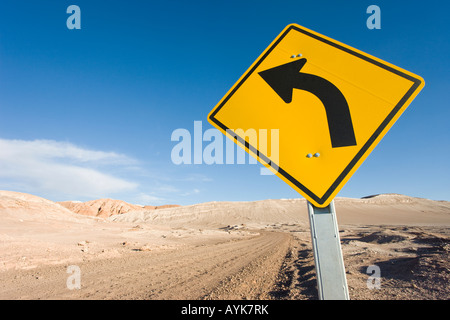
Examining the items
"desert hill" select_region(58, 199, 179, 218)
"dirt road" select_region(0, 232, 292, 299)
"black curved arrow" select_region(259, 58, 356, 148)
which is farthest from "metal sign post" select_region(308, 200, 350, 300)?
"desert hill" select_region(58, 199, 179, 218)

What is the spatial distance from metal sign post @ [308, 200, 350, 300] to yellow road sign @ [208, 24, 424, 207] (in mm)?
100

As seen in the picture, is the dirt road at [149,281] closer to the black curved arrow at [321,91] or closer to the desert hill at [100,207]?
the black curved arrow at [321,91]

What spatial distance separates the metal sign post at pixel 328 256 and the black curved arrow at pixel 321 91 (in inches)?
19.0

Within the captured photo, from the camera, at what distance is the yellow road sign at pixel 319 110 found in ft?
→ 4.68

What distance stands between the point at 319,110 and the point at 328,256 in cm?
96

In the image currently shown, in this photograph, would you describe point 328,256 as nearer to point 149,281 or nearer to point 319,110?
point 319,110

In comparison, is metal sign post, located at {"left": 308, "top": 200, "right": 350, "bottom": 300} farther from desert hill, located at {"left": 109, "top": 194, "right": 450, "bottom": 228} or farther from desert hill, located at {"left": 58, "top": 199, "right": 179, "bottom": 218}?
desert hill, located at {"left": 58, "top": 199, "right": 179, "bottom": 218}

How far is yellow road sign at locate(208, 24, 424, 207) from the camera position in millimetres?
1428

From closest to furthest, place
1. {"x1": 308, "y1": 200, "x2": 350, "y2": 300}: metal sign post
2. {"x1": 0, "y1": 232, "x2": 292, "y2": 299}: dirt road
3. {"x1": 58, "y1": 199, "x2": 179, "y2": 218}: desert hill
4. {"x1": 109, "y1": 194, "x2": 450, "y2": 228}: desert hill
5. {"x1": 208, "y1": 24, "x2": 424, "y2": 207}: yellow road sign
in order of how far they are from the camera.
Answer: {"x1": 308, "y1": 200, "x2": 350, "y2": 300}: metal sign post → {"x1": 208, "y1": 24, "x2": 424, "y2": 207}: yellow road sign → {"x1": 0, "y1": 232, "x2": 292, "y2": 299}: dirt road → {"x1": 109, "y1": 194, "x2": 450, "y2": 228}: desert hill → {"x1": 58, "y1": 199, "x2": 179, "y2": 218}: desert hill

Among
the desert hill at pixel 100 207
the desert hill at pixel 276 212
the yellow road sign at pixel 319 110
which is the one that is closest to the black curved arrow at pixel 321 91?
the yellow road sign at pixel 319 110

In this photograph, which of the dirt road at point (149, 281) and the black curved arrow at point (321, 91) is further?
the dirt road at point (149, 281)

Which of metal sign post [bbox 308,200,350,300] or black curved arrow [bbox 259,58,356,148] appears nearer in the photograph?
metal sign post [bbox 308,200,350,300]
